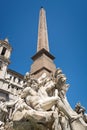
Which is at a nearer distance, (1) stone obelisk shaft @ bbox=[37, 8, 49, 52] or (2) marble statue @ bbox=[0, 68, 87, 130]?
(2) marble statue @ bbox=[0, 68, 87, 130]

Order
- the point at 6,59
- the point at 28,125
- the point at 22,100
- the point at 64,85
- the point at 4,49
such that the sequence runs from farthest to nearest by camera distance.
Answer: the point at 4,49, the point at 6,59, the point at 64,85, the point at 22,100, the point at 28,125

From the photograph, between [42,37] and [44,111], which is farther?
[42,37]

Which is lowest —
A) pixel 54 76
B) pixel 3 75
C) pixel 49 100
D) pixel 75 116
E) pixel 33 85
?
pixel 75 116

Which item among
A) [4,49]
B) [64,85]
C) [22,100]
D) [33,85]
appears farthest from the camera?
[4,49]

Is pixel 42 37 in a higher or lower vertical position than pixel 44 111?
higher

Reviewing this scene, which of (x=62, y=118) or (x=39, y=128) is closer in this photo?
(x=39, y=128)

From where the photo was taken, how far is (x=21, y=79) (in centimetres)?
2827

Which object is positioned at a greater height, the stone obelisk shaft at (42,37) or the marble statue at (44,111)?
the stone obelisk shaft at (42,37)

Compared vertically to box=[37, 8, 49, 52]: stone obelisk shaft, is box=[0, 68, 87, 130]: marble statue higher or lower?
lower

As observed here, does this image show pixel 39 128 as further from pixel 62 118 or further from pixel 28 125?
pixel 62 118

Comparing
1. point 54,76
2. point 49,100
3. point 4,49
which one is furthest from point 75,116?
point 4,49

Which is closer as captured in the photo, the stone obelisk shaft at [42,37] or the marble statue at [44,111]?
the marble statue at [44,111]

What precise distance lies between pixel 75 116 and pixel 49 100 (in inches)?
30.6

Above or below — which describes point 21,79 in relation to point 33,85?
above
